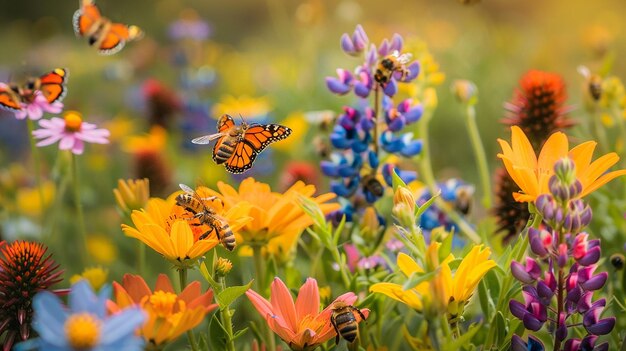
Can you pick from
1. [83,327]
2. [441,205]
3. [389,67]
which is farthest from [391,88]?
[83,327]

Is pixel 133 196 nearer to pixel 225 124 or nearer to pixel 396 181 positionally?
pixel 225 124

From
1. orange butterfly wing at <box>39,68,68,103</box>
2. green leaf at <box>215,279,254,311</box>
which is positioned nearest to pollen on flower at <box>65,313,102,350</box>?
green leaf at <box>215,279,254,311</box>

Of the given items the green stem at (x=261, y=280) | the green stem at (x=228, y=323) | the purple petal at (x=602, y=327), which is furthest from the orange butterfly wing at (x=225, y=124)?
the purple petal at (x=602, y=327)

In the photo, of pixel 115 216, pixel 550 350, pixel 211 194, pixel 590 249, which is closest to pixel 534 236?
pixel 590 249

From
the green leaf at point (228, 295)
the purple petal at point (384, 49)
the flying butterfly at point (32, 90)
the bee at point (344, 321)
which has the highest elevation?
the flying butterfly at point (32, 90)

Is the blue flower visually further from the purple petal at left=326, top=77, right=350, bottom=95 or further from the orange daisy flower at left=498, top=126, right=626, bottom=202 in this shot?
the purple petal at left=326, top=77, right=350, bottom=95

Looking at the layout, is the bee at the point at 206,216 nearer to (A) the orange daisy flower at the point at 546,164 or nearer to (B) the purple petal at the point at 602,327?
(A) the orange daisy flower at the point at 546,164

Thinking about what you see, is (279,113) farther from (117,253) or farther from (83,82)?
(83,82)
